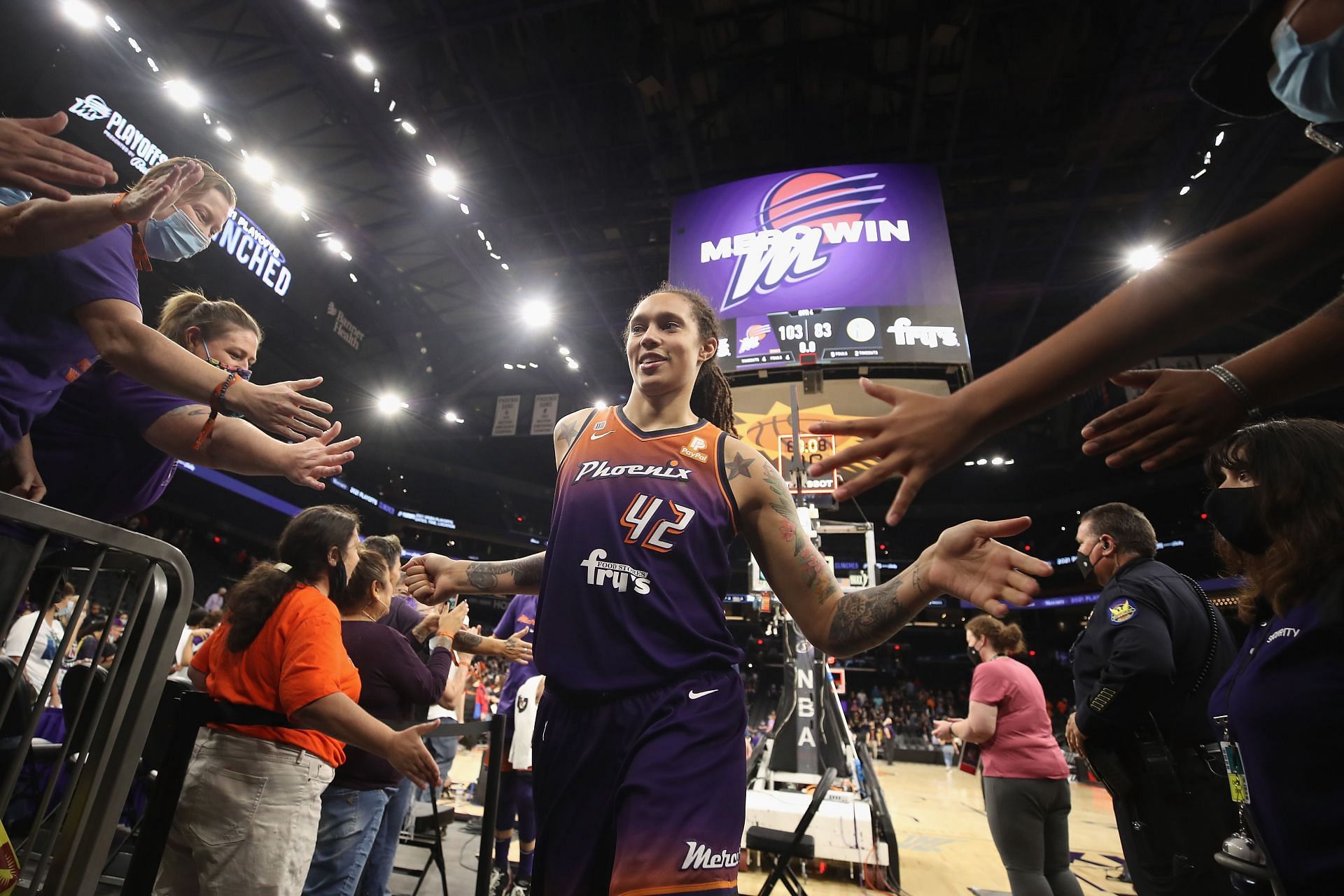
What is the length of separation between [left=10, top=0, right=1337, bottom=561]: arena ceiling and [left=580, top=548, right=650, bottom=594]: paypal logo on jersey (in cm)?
805

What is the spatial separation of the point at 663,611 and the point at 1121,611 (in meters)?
Answer: 2.49

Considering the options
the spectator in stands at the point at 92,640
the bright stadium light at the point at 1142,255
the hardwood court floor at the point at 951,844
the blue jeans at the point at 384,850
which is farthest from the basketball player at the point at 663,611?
the bright stadium light at the point at 1142,255

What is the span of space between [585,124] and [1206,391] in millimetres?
10075

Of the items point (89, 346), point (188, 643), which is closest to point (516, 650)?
point (89, 346)

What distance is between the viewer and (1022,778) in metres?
3.52

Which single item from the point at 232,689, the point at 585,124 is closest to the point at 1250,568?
the point at 232,689

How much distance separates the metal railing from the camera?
4.14ft

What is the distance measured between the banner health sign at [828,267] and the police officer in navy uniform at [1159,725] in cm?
450

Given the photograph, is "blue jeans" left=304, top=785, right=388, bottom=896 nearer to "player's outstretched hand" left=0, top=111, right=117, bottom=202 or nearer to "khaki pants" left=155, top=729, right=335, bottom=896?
"khaki pants" left=155, top=729, right=335, bottom=896

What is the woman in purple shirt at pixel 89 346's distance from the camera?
1.58 meters

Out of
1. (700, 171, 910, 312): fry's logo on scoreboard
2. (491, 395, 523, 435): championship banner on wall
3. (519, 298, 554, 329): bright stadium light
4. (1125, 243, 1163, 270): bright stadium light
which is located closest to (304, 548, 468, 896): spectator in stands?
(700, 171, 910, 312): fry's logo on scoreboard

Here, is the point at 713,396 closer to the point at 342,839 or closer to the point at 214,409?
the point at 214,409

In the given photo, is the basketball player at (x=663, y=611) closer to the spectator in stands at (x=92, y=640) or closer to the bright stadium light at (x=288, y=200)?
the spectator in stands at (x=92, y=640)

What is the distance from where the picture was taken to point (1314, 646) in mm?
1411
